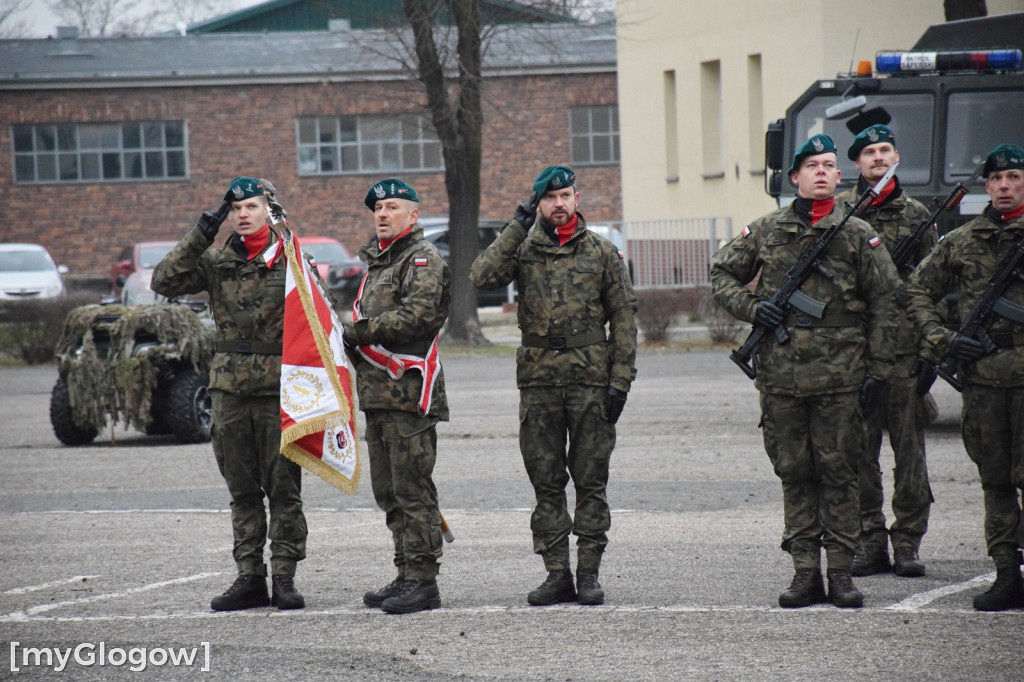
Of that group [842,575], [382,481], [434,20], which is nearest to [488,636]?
[382,481]

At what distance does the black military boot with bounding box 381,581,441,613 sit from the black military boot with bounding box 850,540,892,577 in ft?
7.07

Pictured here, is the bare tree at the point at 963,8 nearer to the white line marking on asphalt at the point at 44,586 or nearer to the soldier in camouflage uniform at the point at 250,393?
the soldier in camouflage uniform at the point at 250,393

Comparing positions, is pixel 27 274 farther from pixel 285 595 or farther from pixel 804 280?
pixel 804 280

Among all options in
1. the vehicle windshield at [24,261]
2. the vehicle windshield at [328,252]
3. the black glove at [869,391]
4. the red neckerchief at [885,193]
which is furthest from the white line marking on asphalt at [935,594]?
the vehicle windshield at [24,261]

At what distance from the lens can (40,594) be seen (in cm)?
689

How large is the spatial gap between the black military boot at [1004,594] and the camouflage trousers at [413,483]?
8.14 ft

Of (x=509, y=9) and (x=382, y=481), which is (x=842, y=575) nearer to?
(x=382, y=481)

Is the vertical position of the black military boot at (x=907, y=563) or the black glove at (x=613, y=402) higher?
the black glove at (x=613, y=402)

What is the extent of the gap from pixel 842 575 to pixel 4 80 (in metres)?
34.6

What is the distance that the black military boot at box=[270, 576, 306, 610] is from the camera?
6.48 meters

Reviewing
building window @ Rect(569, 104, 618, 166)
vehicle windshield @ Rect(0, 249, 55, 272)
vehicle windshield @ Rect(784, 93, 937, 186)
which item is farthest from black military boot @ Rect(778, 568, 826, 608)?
building window @ Rect(569, 104, 618, 166)

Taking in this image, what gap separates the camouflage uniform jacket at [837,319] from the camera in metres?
6.24

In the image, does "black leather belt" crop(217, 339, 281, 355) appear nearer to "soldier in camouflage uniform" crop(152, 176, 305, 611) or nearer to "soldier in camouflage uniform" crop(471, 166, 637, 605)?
"soldier in camouflage uniform" crop(152, 176, 305, 611)

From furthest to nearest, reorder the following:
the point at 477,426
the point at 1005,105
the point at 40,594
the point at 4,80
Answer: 1. the point at 4,80
2. the point at 477,426
3. the point at 1005,105
4. the point at 40,594
